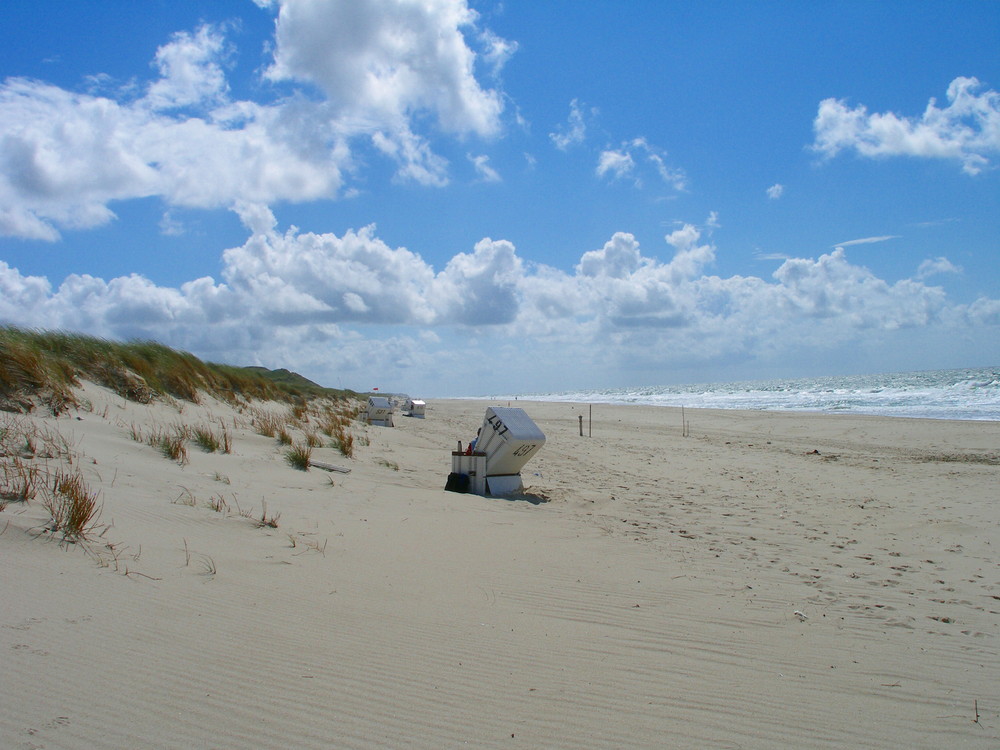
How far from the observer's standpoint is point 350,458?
1113cm

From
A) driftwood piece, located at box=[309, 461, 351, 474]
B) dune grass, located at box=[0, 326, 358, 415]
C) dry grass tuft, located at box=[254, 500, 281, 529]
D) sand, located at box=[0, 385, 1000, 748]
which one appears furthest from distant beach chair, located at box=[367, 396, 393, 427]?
dry grass tuft, located at box=[254, 500, 281, 529]

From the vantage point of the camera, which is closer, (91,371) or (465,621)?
(465,621)

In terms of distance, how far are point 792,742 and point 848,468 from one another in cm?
1252

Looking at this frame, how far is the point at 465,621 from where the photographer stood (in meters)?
4.05

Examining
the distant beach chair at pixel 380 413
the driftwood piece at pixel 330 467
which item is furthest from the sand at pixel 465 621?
the distant beach chair at pixel 380 413

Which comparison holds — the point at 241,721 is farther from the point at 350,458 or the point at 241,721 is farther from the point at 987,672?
the point at 350,458

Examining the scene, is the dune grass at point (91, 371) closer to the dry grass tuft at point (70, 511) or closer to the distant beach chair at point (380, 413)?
the dry grass tuft at point (70, 511)

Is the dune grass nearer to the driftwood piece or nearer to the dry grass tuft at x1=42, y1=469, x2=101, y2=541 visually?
the driftwood piece

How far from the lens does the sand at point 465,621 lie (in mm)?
2805

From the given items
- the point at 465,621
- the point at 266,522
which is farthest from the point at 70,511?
the point at 465,621

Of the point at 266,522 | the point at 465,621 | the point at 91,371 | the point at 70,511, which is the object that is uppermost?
the point at 91,371

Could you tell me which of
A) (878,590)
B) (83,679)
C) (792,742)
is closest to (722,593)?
(878,590)

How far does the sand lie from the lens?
2.80m

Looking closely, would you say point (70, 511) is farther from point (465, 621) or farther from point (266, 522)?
point (465, 621)
